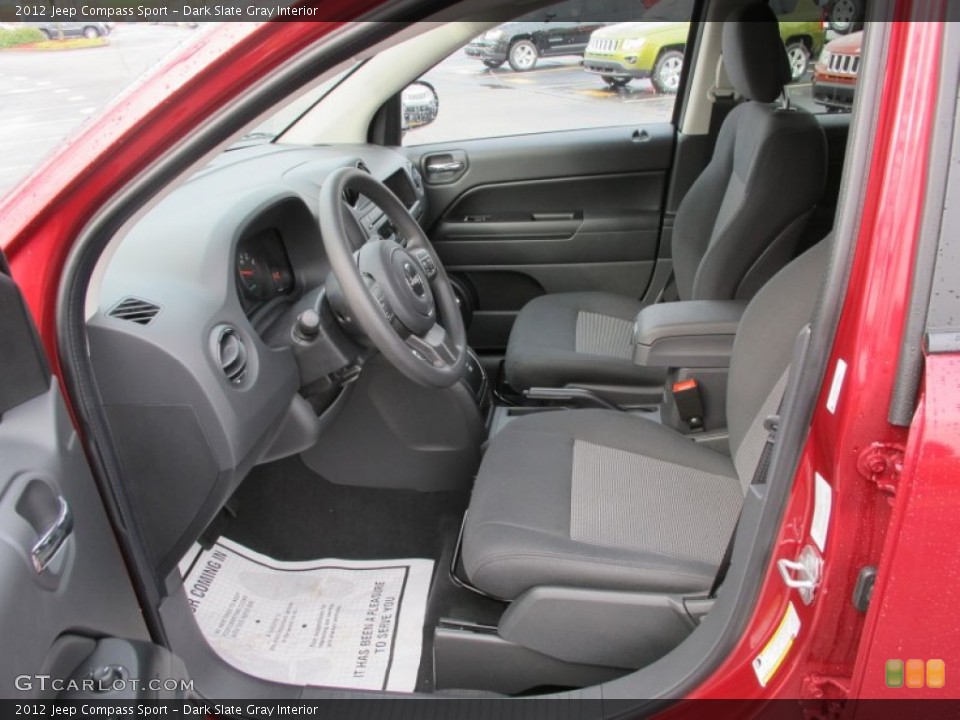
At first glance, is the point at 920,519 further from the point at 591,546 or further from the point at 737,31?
the point at 737,31

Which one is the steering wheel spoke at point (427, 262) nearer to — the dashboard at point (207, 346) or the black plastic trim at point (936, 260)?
the dashboard at point (207, 346)

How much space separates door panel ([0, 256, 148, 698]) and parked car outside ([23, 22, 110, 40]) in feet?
1.78

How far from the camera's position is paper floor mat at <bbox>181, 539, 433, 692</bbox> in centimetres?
155

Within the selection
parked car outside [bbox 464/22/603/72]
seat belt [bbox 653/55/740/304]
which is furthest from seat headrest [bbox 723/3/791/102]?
parked car outside [bbox 464/22/603/72]

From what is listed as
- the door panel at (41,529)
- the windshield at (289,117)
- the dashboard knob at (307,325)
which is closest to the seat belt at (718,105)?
the windshield at (289,117)

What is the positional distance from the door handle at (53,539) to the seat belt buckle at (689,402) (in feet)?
4.42

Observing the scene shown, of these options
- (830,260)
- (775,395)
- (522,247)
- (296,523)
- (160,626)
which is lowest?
(296,523)

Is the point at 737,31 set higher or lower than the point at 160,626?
higher

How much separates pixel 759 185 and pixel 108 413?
4.79ft

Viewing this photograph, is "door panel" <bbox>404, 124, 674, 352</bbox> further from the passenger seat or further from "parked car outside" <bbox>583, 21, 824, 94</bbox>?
the passenger seat

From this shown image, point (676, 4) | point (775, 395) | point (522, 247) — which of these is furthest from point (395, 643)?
point (676, 4)

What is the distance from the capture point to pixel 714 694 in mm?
1057

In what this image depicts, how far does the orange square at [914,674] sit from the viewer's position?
0.84 meters

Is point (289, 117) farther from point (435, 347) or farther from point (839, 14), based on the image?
point (839, 14)
